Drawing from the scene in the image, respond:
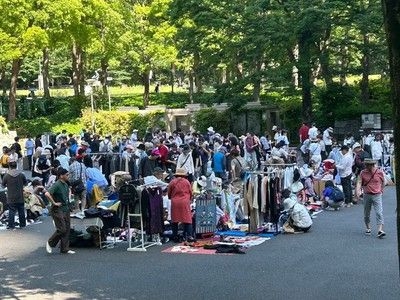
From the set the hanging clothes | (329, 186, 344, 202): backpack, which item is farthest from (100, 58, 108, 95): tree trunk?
the hanging clothes

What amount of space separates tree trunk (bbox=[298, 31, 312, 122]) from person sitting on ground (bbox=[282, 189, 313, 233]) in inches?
862

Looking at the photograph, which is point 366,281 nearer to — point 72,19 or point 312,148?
point 312,148

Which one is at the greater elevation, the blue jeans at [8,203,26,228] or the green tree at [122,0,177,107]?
the green tree at [122,0,177,107]

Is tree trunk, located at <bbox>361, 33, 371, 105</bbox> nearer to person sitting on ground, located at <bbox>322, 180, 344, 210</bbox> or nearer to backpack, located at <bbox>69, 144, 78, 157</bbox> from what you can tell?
backpack, located at <bbox>69, 144, 78, 157</bbox>

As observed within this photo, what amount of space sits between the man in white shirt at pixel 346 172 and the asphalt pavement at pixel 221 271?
3.55 meters

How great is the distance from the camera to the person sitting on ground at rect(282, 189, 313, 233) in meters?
15.3

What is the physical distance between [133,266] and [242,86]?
26580 millimetres

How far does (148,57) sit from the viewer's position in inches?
2104

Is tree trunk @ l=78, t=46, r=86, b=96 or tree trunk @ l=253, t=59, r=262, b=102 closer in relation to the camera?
tree trunk @ l=253, t=59, r=262, b=102

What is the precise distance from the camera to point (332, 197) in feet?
61.3

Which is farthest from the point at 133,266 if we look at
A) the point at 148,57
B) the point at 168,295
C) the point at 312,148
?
the point at 148,57

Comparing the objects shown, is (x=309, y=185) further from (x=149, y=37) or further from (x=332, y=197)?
(x=149, y=37)

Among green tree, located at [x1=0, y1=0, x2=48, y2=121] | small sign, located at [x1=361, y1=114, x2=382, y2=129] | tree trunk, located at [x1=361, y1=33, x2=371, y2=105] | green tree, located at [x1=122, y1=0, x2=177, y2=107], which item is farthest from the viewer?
green tree, located at [x1=122, y1=0, x2=177, y2=107]

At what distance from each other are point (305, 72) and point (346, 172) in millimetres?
18632
